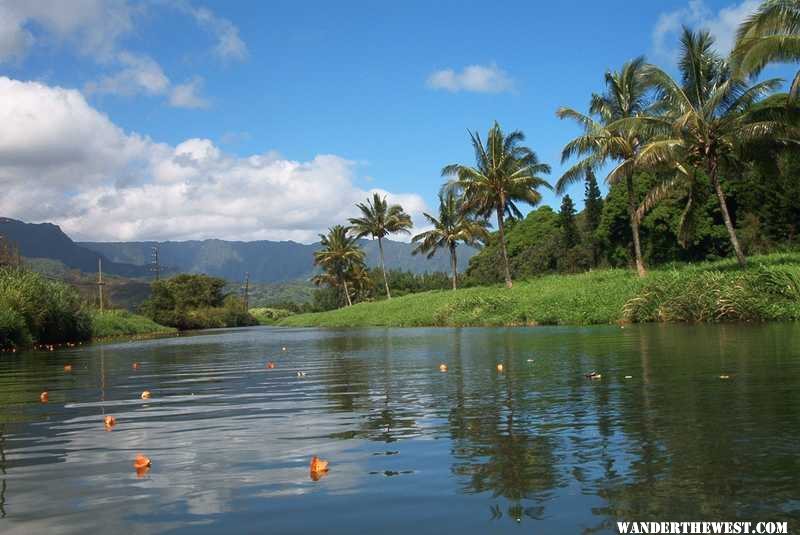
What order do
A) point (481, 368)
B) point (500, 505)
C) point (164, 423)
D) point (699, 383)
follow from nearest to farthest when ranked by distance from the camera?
1. point (500, 505)
2. point (164, 423)
3. point (699, 383)
4. point (481, 368)

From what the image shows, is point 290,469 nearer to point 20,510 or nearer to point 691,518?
point 20,510

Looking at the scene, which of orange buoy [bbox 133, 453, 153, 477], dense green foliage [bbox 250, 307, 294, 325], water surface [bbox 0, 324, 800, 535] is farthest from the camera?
dense green foliage [bbox 250, 307, 294, 325]

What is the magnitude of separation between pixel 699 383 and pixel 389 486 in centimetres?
592

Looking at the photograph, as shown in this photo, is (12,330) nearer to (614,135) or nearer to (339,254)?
(614,135)

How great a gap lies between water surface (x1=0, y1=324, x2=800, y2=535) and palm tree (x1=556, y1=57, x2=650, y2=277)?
24569 mm

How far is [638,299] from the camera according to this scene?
28656 millimetres

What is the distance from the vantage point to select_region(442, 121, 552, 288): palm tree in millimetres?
43656

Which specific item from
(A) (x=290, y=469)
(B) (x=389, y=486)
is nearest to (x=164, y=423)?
(A) (x=290, y=469)

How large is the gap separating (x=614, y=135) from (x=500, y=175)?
991cm

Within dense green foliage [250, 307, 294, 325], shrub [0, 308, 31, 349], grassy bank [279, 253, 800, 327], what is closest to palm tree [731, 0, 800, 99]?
grassy bank [279, 253, 800, 327]

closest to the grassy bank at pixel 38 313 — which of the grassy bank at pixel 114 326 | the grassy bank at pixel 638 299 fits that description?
the grassy bank at pixel 114 326

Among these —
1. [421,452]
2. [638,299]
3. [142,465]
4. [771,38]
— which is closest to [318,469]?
[421,452]

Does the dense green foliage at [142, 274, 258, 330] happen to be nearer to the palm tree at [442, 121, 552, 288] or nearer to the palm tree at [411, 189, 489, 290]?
the palm tree at [411, 189, 489, 290]

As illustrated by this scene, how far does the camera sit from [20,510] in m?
4.38
